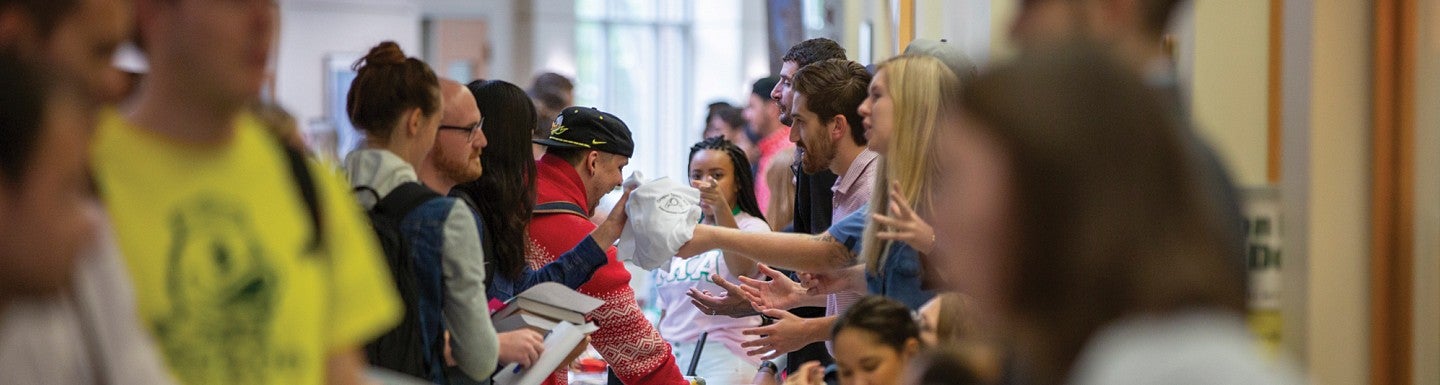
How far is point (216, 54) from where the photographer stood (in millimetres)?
1417

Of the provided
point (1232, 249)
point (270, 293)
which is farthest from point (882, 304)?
point (1232, 249)

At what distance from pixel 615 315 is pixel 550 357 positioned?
0.92 meters

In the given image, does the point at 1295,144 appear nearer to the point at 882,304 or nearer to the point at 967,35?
the point at 882,304

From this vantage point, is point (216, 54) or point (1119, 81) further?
point (216, 54)

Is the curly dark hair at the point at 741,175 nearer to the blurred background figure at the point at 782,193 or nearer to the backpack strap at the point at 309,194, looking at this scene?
the blurred background figure at the point at 782,193

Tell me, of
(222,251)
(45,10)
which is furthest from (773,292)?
(45,10)

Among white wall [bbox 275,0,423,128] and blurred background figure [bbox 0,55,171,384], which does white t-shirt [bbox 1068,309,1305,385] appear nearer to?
blurred background figure [bbox 0,55,171,384]

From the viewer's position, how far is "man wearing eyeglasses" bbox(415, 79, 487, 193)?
326 cm

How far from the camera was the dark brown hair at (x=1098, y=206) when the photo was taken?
3.36ft

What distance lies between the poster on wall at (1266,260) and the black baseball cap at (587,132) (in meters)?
2.11

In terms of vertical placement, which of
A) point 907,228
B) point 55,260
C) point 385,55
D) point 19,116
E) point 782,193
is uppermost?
point 385,55

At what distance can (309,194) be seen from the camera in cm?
158

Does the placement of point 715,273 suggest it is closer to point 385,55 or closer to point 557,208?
point 557,208

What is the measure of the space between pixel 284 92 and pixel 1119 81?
13382 mm
